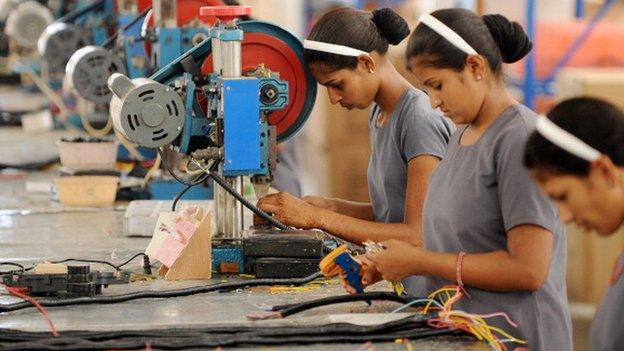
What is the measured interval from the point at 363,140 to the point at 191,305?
424 centimetres

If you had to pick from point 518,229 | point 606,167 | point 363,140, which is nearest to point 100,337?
point 518,229

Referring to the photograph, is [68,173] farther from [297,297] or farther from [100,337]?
[100,337]

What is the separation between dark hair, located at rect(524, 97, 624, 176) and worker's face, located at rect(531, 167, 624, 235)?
0.8 inches

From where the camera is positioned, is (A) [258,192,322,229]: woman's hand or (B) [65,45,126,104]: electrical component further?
(B) [65,45,126,104]: electrical component

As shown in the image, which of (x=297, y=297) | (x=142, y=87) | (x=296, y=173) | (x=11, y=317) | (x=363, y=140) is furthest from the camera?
(x=363, y=140)

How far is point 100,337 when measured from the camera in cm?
300

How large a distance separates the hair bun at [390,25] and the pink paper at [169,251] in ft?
3.15

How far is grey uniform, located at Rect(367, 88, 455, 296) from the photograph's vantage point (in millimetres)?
3932

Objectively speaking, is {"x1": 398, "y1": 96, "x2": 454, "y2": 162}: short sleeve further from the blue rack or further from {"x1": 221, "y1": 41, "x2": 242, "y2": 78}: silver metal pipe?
the blue rack

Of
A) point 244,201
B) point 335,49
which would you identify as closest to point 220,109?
point 244,201

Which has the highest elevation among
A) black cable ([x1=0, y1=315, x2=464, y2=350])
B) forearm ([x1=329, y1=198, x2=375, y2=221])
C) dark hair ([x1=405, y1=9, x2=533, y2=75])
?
dark hair ([x1=405, y1=9, x2=533, y2=75])

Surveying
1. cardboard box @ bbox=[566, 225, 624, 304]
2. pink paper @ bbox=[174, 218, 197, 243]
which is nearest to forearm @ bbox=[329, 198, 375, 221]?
pink paper @ bbox=[174, 218, 197, 243]

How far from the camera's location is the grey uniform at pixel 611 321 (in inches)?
106

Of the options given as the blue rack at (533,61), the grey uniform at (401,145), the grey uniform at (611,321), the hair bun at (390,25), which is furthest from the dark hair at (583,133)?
the blue rack at (533,61)
